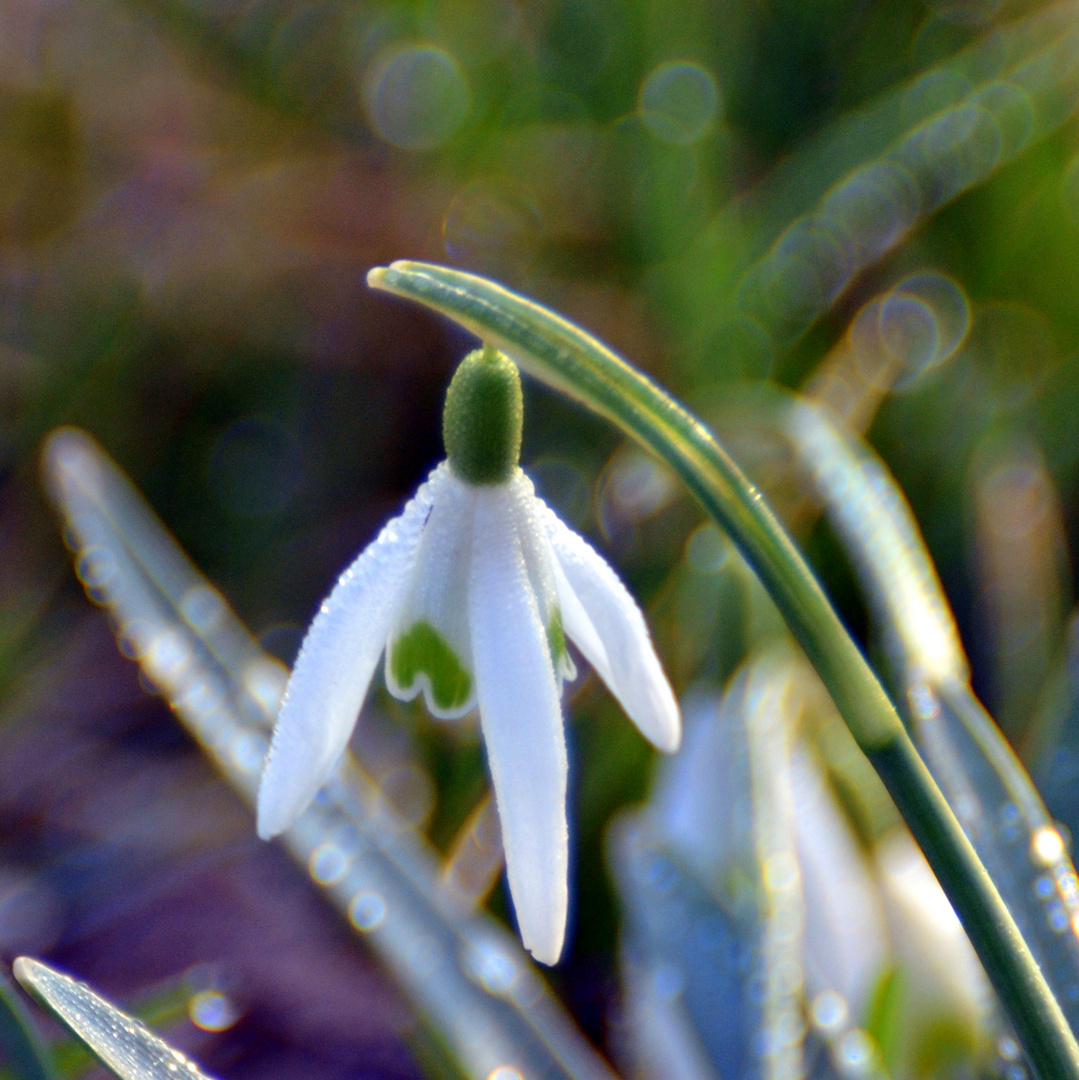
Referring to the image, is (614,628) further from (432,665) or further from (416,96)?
(416,96)

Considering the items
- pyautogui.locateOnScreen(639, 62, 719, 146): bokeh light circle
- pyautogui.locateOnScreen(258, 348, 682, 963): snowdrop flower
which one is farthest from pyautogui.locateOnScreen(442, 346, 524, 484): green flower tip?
pyautogui.locateOnScreen(639, 62, 719, 146): bokeh light circle

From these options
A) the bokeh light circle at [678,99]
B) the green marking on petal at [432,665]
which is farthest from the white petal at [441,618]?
the bokeh light circle at [678,99]

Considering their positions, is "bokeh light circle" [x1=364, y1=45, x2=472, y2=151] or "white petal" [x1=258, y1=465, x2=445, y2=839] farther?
"bokeh light circle" [x1=364, y1=45, x2=472, y2=151]

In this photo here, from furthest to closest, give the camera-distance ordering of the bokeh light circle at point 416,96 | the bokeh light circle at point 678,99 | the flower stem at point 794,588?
the bokeh light circle at point 416,96
the bokeh light circle at point 678,99
the flower stem at point 794,588

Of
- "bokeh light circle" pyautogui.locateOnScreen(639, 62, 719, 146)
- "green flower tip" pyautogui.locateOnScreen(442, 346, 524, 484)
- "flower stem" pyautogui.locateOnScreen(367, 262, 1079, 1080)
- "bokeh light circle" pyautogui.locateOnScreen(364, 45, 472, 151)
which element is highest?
"bokeh light circle" pyautogui.locateOnScreen(364, 45, 472, 151)

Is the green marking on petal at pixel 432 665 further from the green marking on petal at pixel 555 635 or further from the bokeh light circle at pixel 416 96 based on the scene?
the bokeh light circle at pixel 416 96

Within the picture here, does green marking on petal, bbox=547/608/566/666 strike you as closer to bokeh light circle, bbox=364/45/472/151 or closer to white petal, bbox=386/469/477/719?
white petal, bbox=386/469/477/719

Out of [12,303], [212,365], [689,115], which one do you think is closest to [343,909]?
[212,365]
